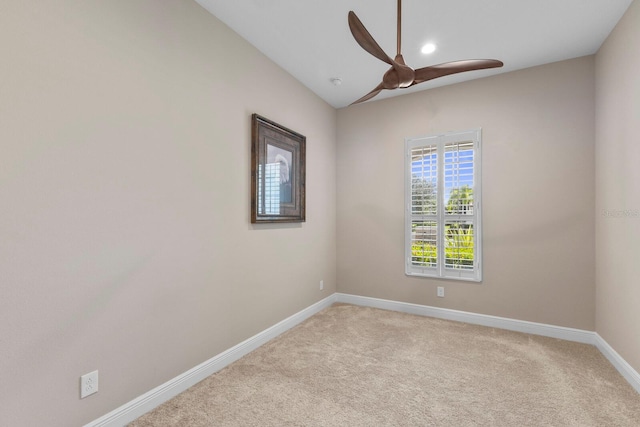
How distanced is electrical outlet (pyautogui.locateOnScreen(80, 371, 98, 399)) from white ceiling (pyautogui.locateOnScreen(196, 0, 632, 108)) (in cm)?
251

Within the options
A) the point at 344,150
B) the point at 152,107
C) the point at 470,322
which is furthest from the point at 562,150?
the point at 152,107

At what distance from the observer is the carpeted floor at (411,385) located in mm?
1815

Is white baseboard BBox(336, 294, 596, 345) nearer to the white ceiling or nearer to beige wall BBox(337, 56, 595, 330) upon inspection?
beige wall BBox(337, 56, 595, 330)

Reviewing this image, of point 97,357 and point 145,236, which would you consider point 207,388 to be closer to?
→ point 97,357

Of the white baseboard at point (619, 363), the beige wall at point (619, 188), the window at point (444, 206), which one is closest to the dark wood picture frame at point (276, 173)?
the window at point (444, 206)

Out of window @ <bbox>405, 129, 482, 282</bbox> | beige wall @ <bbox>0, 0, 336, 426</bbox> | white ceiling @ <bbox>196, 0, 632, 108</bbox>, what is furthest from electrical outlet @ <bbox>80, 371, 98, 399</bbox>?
window @ <bbox>405, 129, 482, 282</bbox>

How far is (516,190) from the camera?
3.20 meters

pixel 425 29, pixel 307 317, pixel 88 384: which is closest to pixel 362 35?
pixel 425 29

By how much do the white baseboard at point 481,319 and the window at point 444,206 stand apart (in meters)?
0.41

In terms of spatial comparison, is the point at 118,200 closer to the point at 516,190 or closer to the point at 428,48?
the point at 428,48

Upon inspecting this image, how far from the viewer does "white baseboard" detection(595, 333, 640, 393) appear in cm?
211

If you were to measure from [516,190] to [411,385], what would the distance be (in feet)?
7.50

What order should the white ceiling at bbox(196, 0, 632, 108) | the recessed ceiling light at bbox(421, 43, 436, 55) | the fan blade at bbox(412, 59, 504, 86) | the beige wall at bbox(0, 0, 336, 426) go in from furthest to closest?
the recessed ceiling light at bbox(421, 43, 436, 55) → the white ceiling at bbox(196, 0, 632, 108) → the fan blade at bbox(412, 59, 504, 86) → the beige wall at bbox(0, 0, 336, 426)

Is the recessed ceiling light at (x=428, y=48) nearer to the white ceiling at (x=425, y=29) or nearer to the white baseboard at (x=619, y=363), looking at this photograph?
the white ceiling at (x=425, y=29)
